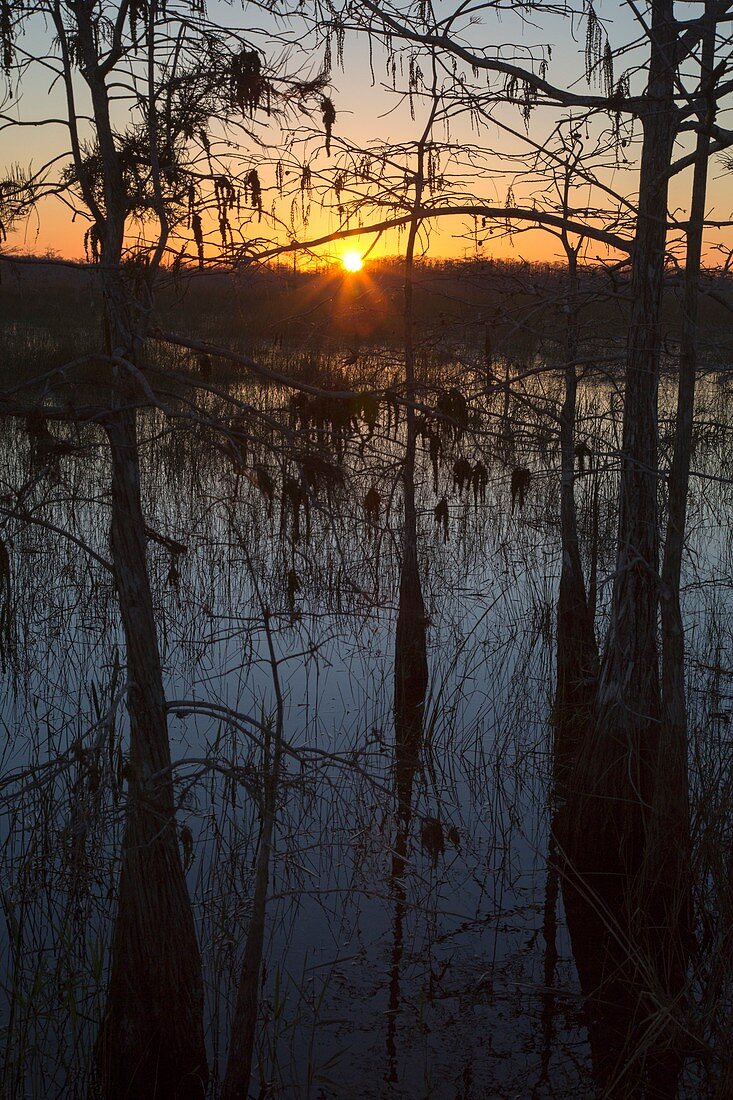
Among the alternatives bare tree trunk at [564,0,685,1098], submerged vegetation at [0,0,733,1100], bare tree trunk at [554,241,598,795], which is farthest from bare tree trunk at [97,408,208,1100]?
bare tree trunk at [554,241,598,795]

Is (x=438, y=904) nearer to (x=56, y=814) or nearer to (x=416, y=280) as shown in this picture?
(x=56, y=814)

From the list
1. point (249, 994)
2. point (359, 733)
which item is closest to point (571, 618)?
point (359, 733)

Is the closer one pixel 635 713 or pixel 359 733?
pixel 635 713

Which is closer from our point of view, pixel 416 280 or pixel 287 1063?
pixel 287 1063

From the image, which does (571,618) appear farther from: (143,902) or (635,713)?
(143,902)

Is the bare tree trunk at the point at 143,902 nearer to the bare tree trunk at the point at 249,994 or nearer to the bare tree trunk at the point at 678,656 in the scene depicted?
the bare tree trunk at the point at 249,994

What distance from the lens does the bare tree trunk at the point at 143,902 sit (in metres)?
3.77

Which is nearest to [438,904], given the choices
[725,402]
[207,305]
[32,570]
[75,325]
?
[32,570]

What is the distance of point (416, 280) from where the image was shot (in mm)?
→ 8281

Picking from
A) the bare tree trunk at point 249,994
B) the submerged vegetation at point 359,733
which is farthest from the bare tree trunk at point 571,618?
the bare tree trunk at point 249,994

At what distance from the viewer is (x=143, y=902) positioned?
376cm

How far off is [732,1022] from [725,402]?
57.6ft

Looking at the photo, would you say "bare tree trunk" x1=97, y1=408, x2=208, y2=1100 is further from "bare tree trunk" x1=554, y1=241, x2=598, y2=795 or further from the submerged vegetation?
"bare tree trunk" x1=554, y1=241, x2=598, y2=795

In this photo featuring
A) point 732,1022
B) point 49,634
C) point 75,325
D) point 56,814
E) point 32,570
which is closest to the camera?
point 732,1022
